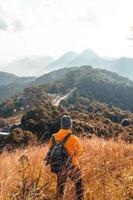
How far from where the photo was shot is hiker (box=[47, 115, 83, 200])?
5.58 m

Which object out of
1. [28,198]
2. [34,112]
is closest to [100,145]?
[28,198]

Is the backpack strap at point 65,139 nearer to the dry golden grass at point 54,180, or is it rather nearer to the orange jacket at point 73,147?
the orange jacket at point 73,147

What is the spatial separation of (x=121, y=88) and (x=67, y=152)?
167396 mm

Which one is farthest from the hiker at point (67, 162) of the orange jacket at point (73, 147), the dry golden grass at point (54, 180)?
the dry golden grass at point (54, 180)

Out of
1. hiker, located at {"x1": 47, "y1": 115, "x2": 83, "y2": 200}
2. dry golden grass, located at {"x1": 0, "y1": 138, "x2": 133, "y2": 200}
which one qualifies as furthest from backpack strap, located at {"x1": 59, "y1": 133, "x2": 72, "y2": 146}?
dry golden grass, located at {"x1": 0, "y1": 138, "x2": 133, "y2": 200}

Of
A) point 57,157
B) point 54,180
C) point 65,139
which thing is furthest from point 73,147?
point 54,180

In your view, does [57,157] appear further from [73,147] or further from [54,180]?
[54,180]

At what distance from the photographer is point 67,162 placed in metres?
5.76

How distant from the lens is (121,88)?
17175cm

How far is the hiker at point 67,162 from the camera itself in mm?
5577

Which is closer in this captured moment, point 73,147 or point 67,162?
point 67,162

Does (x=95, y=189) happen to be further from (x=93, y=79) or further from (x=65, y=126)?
(x=93, y=79)

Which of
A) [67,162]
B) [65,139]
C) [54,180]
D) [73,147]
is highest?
[65,139]

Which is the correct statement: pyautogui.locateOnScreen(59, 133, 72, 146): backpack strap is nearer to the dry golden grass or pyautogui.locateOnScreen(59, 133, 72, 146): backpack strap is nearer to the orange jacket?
the orange jacket
